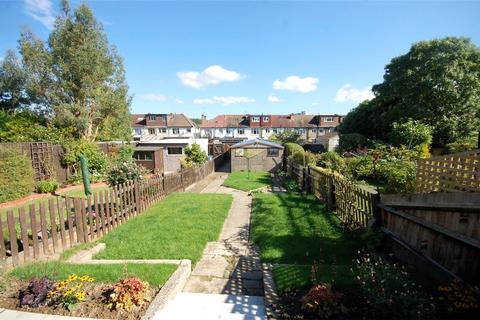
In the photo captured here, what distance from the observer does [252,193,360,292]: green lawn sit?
4168 mm

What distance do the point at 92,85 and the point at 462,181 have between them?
2507 centimetres

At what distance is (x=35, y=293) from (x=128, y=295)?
1.30 metres

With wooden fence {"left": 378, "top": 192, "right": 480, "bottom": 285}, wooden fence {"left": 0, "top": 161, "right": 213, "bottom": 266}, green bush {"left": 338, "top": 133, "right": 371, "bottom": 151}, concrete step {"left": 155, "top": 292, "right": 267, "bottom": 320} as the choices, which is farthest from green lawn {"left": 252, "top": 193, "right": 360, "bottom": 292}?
green bush {"left": 338, "top": 133, "right": 371, "bottom": 151}

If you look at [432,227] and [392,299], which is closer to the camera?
[392,299]

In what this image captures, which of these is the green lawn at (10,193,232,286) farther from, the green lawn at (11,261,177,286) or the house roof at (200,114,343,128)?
the house roof at (200,114,343,128)

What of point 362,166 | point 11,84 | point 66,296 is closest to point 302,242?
point 66,296

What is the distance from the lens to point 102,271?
421 centimetres

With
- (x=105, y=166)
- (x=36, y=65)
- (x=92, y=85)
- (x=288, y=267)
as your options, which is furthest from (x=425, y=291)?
(x=36, y=65)

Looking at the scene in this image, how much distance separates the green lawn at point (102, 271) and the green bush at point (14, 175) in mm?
10108

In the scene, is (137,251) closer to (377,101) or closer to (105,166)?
(105,166)

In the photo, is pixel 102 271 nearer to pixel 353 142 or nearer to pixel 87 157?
pixel 87 157

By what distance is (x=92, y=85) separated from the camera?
21406 mm

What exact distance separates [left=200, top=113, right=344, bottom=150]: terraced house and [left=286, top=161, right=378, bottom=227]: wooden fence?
41414 millimetres

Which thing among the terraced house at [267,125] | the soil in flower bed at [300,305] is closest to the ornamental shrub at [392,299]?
the soil in flower bed at [300,305]
